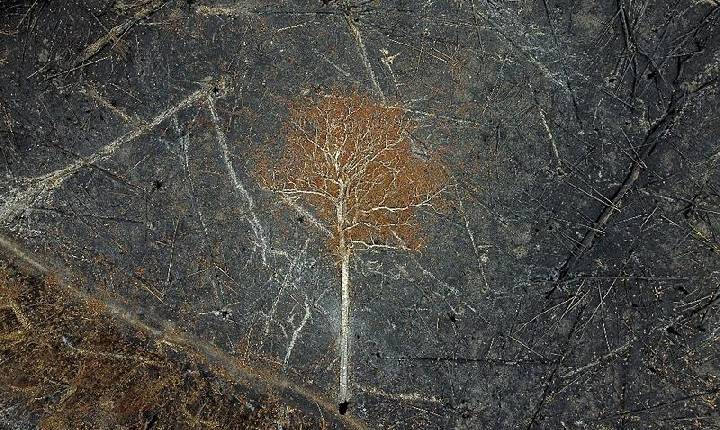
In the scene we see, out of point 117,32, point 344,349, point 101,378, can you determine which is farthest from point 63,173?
point 344,349

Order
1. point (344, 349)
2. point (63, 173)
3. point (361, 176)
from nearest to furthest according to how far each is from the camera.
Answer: point (361, 176) < point (344, 349) < point (63, 173)

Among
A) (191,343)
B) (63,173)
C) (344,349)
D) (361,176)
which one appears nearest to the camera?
(361,176)

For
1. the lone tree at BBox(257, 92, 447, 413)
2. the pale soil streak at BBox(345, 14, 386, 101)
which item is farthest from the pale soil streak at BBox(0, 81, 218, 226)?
the pale soil streak at BBox(345, 14, 386, 101)

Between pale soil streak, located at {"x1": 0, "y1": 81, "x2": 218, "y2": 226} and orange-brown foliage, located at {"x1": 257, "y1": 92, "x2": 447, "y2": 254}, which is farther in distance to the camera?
pale soil streak, located at {"x1": 0, "y1": 81, "x2": 218, "y2": 226}

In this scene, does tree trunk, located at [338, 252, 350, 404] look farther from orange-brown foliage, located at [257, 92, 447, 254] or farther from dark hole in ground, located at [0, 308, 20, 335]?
dark hole in ground, located at [0, 308, 20, 335]

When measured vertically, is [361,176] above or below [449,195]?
above

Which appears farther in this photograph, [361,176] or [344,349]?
[344,349]

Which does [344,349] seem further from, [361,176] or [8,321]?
[8,321]
